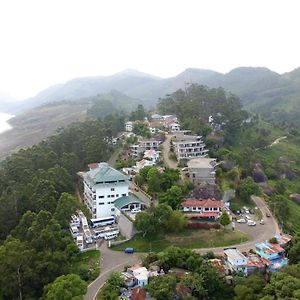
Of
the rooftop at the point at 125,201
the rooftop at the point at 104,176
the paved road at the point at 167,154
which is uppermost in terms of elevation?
the rooftop at the point at 104,176

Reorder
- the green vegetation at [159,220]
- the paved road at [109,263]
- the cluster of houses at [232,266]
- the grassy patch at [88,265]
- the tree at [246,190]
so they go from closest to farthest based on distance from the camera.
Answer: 1. the cluster of houses at [232,266]
2. the paved road at [109,263]
3. the grassy patch at [88,265]
4. the green vegetation at [159,220]
5. the tree at [246,190]

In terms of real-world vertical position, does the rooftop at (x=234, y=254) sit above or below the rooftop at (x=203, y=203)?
below

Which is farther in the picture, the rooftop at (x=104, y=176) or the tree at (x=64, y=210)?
the rooftop at (x=104, y=176)

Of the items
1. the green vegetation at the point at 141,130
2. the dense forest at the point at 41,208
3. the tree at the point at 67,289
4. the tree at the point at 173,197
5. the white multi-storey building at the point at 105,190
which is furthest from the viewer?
the green vegetation at the point at 141,130

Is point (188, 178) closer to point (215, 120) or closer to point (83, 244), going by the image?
point (83, 244)

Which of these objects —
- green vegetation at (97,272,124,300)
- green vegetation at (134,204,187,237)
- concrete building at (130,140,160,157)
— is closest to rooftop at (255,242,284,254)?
green vegetation at (134,204,187,237)

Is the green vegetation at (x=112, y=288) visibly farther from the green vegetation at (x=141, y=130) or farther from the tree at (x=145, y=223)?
the green vegetation at (x=141, y=130)

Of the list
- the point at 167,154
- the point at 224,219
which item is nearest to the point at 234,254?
the point at 224,219

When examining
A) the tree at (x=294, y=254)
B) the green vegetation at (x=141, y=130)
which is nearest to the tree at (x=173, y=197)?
the tree at (x=294, y=254)
